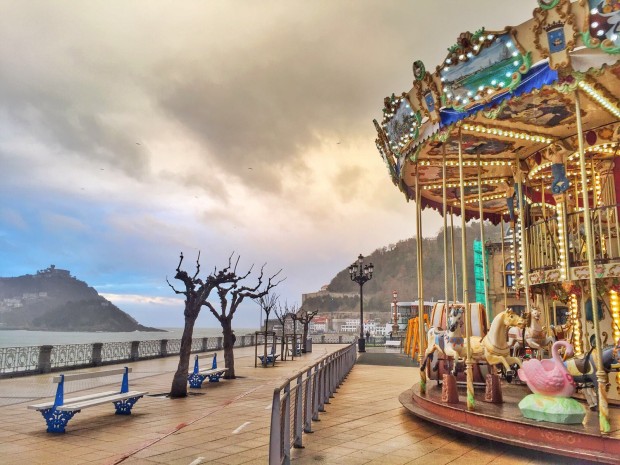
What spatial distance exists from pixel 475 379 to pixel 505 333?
9.20ft

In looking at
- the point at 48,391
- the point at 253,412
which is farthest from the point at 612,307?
the point at 48,391

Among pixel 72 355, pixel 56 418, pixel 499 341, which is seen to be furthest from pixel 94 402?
pixel 72 355

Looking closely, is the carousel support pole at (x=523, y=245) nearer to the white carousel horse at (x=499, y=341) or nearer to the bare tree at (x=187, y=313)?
the white carousel horse at (x=499, y=341)

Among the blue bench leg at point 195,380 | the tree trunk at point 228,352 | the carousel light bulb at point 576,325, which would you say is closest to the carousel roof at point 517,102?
the carousel light bulb at point 576,325

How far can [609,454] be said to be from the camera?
5.42 metres

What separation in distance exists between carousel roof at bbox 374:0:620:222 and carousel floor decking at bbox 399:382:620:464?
197 inches

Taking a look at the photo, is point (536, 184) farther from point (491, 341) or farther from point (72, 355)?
point (72, 355)

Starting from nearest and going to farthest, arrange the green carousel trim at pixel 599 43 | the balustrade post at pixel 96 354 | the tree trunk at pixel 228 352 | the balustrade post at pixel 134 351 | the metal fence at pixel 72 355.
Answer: the green carousel trim at pixel 599 43 < the tree trunk at pixel 228 352 < the metal fence at pixel 72 355 < the balustrade post at pixel 96 354 < the balustrade post at pixel 134 351

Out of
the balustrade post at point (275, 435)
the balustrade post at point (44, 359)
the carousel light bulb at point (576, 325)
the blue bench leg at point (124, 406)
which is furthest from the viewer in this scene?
the balustrade post at point (44, 359)

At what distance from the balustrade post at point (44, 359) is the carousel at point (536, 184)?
1439cm

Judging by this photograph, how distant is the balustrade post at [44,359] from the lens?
674 inches

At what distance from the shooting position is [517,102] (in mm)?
8539

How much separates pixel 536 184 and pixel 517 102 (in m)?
6.15

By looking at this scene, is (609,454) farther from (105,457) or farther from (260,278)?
(260,278)
